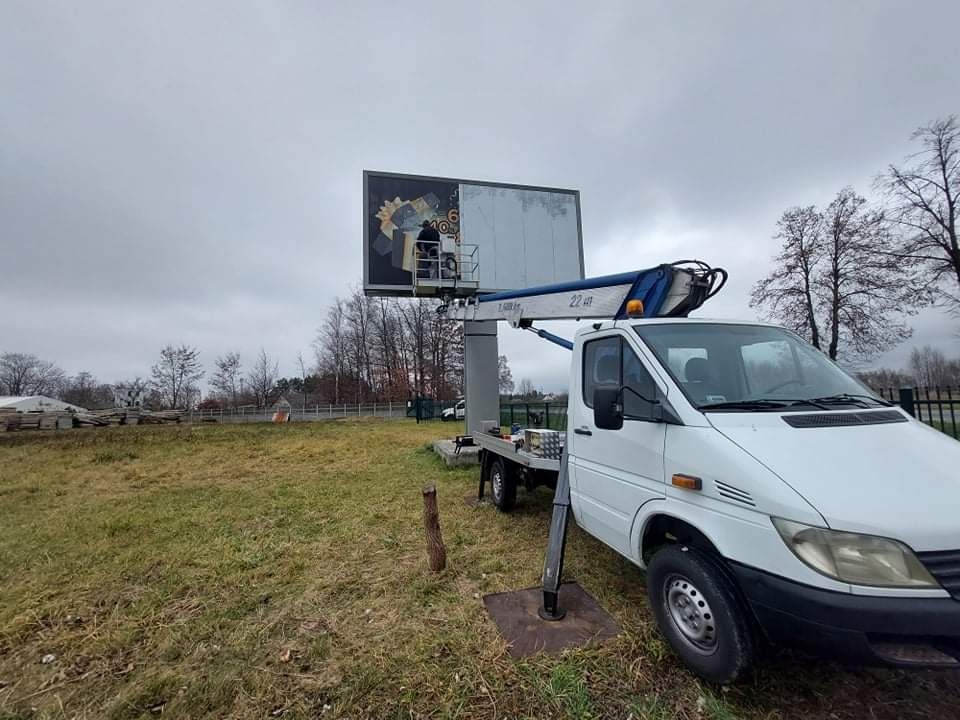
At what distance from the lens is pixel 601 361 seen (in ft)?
11.9

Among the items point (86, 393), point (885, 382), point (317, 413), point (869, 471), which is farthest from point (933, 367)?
point (86, 393)

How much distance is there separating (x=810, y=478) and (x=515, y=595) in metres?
2.54

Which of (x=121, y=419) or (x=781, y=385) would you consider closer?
(x=781, y=385)

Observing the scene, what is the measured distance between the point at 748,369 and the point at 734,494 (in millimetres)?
1281

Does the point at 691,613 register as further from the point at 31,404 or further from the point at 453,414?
→ the point at 31,404

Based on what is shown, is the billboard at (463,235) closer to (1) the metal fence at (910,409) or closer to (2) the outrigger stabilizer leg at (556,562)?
(1) the metal fence at (910,409)

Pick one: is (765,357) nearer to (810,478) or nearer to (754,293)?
(810,478)

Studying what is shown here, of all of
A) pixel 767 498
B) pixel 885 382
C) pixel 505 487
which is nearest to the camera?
pixel 767 498

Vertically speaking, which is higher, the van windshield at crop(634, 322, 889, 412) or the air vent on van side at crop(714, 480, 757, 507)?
the van windshield at crop(634, 322, 889, 412)

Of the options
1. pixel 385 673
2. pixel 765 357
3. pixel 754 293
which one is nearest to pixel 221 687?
pixel 385 673

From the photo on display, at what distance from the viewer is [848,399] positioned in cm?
278

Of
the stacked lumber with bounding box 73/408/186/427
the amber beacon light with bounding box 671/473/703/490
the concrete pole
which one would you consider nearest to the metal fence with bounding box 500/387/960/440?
the concrete pole

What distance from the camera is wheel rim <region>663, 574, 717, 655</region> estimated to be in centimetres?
238

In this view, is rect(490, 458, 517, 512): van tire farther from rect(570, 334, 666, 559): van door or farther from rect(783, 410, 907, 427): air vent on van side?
rect(783, 410, 907, 427): air vent on van side
